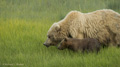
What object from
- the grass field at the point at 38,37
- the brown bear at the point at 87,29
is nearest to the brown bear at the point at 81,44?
the grass field at the point at 38,37

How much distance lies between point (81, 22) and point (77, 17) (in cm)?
22

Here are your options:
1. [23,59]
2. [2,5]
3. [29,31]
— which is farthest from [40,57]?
[2,5]

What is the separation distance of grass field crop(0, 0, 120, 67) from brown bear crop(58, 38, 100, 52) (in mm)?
185

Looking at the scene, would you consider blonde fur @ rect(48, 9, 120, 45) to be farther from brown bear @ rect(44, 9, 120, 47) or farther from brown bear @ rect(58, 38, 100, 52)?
brown bear @ rect(58, 38, 100, 52)

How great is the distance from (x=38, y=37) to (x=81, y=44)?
7.05 feet

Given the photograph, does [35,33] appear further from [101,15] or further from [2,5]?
[2,5]

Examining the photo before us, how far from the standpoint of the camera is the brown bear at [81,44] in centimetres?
667

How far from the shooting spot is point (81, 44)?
676 cm

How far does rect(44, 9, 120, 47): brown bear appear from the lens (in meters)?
7.12

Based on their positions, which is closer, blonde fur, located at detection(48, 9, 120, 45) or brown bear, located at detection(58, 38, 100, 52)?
brown bear, located at detection(58, 38, 100, 52)

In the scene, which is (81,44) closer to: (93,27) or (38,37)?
(93,27)

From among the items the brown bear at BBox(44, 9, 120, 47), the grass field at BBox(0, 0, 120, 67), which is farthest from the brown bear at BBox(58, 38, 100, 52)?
the brown bear at BBox(44, 9, 120, 47)

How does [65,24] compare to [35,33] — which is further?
[35,33]

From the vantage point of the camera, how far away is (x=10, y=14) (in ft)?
38.0
